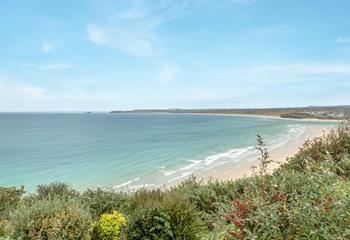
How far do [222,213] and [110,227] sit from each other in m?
2.47

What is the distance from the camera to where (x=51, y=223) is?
6.61 m

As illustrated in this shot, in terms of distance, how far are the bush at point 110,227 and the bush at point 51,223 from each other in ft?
0.73

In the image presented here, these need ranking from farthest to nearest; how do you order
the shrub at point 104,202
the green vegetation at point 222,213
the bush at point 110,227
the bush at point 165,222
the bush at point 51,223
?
1. the shrub at point 104,202
2. the bush at point 110,227
3. the bush at point 51,223
4. the bush at point 165,222
5. the green vegetation at point 222,213

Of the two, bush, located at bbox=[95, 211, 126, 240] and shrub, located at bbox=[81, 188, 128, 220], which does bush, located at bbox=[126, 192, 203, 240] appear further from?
shrub, located at bbox=[81, 188, 128, 220]

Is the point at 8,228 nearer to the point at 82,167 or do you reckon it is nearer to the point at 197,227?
the point at 197,227

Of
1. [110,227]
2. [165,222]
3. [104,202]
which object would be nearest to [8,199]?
[104,202]

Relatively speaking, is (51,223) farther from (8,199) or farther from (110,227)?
(8,199)

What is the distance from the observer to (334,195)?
4918 mm

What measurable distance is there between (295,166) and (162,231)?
520cm

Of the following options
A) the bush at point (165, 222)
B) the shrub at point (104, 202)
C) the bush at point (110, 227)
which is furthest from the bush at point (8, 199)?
the bush at point (165, 222)

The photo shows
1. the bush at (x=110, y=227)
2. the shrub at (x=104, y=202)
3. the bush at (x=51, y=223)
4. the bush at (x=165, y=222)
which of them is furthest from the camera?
the shrub at (x=104, y=202)

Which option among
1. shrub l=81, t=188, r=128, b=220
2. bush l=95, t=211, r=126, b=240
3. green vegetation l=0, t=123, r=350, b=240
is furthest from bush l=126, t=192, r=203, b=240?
shrub l=81, t=188, r=128, b=220

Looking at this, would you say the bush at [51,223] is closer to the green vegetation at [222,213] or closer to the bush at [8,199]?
the green vegetation at [222,213]

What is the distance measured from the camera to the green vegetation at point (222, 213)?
443 cm
